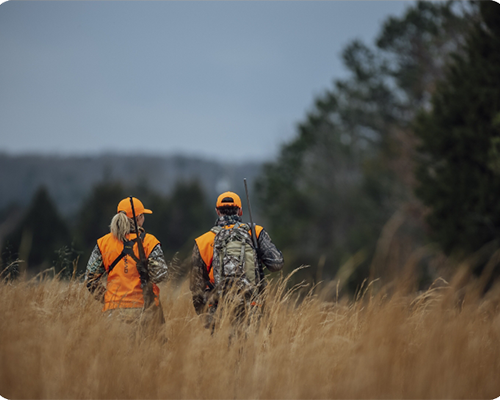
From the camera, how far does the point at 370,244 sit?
31750 millimetres

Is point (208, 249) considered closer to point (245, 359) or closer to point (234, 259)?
point (234, 259)

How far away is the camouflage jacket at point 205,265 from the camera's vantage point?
4.31 m

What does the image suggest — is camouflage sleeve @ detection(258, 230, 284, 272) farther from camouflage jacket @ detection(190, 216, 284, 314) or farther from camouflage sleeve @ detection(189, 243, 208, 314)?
camouflage sleeve @ detection(189, 243, 208, 314)

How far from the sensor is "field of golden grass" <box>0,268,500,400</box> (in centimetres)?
316

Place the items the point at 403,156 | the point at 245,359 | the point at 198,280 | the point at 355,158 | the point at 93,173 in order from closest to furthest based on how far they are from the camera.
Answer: the point at 245,359
the point at 198,280
the point at 403,156
the point at 355,158
the point at 93,173

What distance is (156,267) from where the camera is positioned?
4.19 m

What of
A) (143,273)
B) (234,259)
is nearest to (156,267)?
(143,273)

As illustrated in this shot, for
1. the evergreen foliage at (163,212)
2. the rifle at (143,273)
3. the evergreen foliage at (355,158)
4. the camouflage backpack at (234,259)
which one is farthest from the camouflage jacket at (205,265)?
the evergreen foliage at (163,212)

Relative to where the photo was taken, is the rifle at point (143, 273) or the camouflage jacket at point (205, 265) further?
the camouflage jacket at point (205, 265)

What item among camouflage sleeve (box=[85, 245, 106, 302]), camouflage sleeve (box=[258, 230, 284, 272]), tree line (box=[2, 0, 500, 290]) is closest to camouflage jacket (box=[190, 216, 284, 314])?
camouflage sleeve (box=[258, 230, 284, 272])

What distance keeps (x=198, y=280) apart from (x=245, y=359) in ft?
3.42

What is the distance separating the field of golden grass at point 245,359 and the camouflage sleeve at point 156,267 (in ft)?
1.49

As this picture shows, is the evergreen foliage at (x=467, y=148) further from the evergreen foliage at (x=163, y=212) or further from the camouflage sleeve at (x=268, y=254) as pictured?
the evergreen foliage at (x=163, y=212)

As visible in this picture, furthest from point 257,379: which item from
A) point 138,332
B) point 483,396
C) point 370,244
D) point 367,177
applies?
point 367,177
